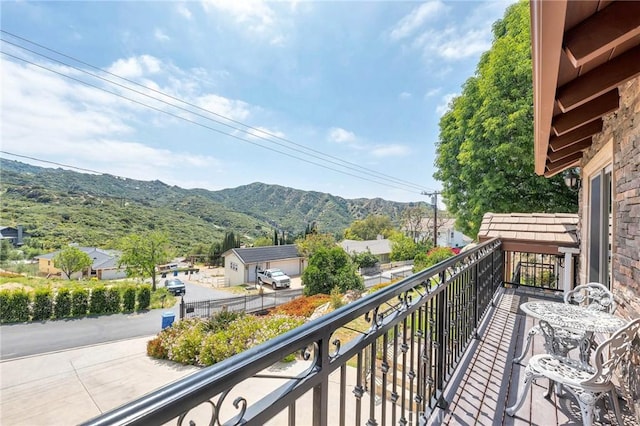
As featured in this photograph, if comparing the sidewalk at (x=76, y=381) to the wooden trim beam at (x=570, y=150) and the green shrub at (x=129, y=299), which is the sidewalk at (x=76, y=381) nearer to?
the green shrub at (x=129, y=299)

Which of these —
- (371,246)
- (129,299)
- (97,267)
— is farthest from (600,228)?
(97,267)

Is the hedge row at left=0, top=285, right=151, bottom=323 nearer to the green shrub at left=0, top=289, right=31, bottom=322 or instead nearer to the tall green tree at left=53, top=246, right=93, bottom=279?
the green shrub at left=0, top=289, right=31, bottom=322

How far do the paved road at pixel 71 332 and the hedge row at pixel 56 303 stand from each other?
1.56ft

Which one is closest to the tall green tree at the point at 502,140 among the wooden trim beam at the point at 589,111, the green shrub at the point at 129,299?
the wooden trim beam at the point at 589,111

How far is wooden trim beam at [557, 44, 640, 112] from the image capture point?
160 cm

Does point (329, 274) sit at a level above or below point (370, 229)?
below

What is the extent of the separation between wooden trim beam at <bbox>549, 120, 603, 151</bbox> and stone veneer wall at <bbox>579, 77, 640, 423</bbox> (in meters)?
0.49

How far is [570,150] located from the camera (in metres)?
3.72

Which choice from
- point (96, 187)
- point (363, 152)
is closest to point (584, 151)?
point (363, 152)

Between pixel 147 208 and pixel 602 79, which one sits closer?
pixel 602 79

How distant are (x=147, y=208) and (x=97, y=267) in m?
18.3

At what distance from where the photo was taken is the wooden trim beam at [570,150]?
11.3 ft

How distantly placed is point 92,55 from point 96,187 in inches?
885

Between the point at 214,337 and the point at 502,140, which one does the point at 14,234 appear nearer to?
the point at 214,337
